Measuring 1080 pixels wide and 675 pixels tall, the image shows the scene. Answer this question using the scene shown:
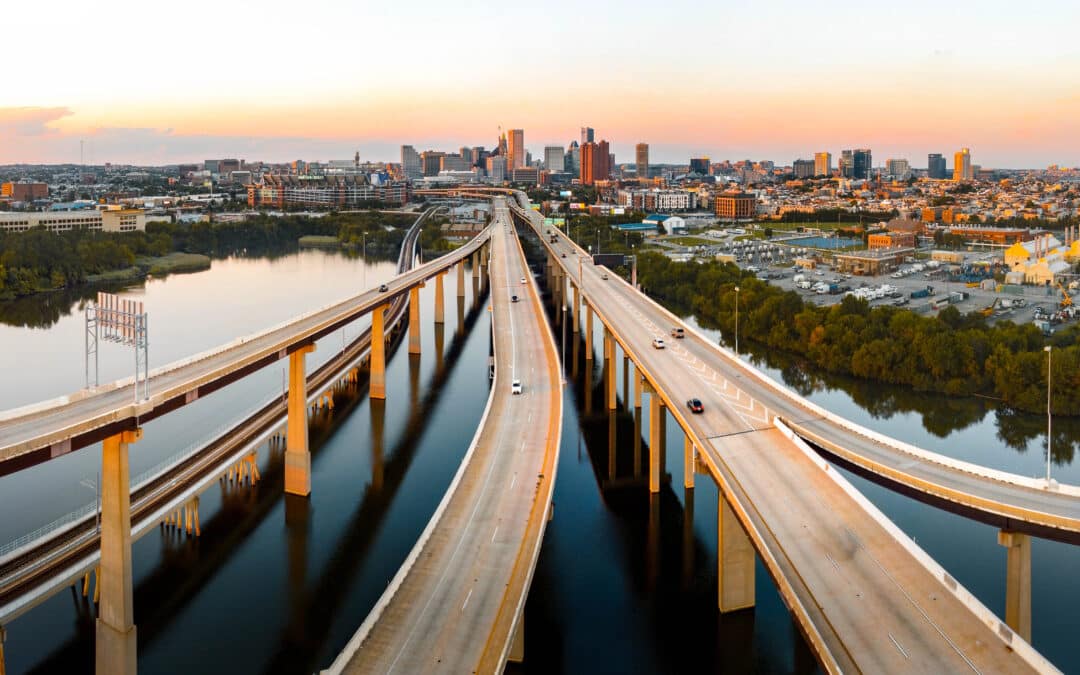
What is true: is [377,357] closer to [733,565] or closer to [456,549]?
[733,565]

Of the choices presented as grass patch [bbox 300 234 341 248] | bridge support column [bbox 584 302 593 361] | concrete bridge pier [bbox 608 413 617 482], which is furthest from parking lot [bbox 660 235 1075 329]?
grass patch [bbox 300 234 341 248]

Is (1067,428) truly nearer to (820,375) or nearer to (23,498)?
(820,375)

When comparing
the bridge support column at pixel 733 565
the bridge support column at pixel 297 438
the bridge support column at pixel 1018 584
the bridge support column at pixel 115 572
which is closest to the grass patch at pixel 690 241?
the bridge support column at pixel 297 438

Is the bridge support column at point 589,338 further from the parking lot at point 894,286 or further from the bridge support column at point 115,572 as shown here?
the bridge support column at point 115,572

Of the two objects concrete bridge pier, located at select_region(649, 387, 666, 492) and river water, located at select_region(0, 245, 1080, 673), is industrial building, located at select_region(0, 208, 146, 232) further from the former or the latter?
concrete bridge pier, located at select_region(649, 387, 666, 492)

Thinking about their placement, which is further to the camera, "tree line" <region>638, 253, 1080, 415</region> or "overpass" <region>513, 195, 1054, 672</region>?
"tree line" <region>638, 253, 1080, 415</region>

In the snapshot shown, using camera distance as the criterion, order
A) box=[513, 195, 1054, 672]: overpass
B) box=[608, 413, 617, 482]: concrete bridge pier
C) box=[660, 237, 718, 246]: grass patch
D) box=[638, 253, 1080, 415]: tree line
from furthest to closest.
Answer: box=[660, 237, 718, 246]: grass patch, box=[638, 253, 1080, 415]: tree line, box=[608, 413, 617, 482]: concrete bridge pier, box=[513, 195, 1054, 672]: overpass

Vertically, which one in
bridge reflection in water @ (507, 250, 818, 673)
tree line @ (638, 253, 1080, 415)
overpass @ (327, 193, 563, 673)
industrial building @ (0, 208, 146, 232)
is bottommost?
bridge reflection in water @ (507, 250, 818, 673)
